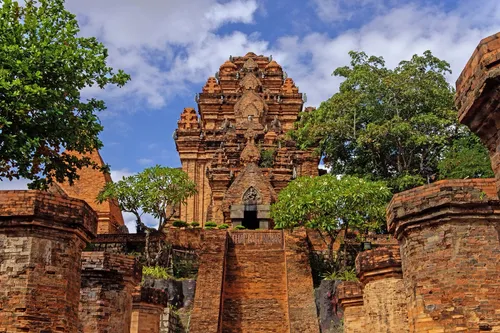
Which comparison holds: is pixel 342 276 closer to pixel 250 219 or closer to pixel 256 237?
pixel 256 237

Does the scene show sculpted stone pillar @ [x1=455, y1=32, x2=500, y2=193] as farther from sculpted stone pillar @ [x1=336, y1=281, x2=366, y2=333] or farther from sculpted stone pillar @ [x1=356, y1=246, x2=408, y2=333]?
sculpted stone pillar @ [x1=336, y1=281, x2=366, y2=333]

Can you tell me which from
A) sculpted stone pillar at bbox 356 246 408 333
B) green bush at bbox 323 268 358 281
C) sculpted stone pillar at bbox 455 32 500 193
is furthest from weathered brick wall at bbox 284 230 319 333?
sculpted stone pillar at bbox 455 32 500 193

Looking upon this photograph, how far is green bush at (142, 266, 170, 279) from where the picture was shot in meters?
22.7

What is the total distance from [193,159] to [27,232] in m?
31.3

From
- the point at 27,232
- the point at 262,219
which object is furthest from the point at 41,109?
the point at 262,219

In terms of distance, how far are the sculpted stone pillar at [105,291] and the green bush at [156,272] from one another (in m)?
11.6

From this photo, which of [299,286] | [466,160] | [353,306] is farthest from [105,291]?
[466,160]

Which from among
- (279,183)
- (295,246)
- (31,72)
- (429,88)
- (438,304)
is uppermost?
(429,88)

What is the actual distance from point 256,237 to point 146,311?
1098cm

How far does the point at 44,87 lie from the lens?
1424 cm

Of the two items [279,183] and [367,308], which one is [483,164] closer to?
[279,183]

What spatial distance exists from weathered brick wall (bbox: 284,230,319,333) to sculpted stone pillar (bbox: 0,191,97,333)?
11.7 metres

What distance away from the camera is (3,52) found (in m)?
14.0

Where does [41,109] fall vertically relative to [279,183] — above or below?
below
